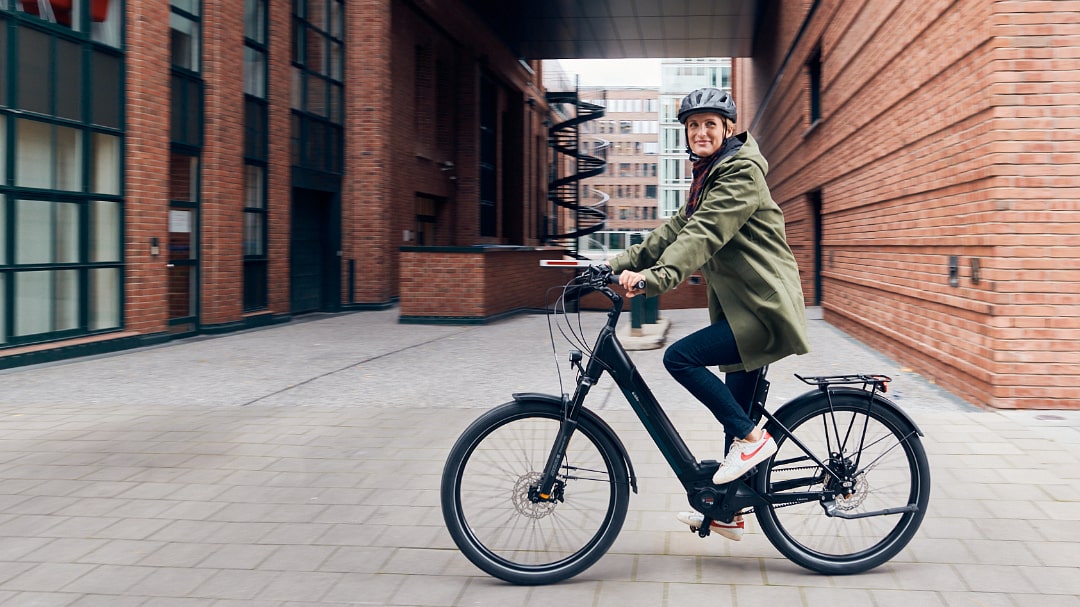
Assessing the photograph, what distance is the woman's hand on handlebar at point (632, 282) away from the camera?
3281 mm

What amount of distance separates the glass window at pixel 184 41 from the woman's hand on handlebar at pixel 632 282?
11.7 meters

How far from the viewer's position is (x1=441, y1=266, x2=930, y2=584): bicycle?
358cm

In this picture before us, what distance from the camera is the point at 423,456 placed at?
19.5 feet

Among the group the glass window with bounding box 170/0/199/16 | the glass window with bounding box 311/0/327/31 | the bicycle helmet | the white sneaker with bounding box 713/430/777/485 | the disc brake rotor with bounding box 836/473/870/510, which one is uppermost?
the glass window with bounding box 311/0/327/31

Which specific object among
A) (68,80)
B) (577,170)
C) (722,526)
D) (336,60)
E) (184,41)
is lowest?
(722,526)

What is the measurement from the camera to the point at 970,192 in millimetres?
7711

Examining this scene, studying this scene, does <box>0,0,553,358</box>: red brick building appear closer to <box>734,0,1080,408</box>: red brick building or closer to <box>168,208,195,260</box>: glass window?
<box>168,208,195,260</box>: glass window

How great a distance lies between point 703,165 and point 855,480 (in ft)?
4.51

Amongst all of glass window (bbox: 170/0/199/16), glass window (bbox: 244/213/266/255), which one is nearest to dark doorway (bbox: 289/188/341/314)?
glass window (bbox: 244/213/266/255)

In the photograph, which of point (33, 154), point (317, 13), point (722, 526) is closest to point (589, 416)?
point (722, 526)

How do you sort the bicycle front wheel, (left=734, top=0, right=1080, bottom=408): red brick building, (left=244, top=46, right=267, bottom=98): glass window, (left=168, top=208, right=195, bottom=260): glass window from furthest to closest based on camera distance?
(left=244, top=46, right=267, bottom=98): glass window
(left=168, top=208, right=195, bottom=260): glass window
(left=734, top=0, right=1080, bottom=408): red brick building
the bicycle front wheel

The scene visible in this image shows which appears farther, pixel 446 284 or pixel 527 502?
pixel 446 284

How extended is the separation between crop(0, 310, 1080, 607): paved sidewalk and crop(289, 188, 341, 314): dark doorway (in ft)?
Answer: 29.3

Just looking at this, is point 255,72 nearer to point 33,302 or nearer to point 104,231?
point 104,231
